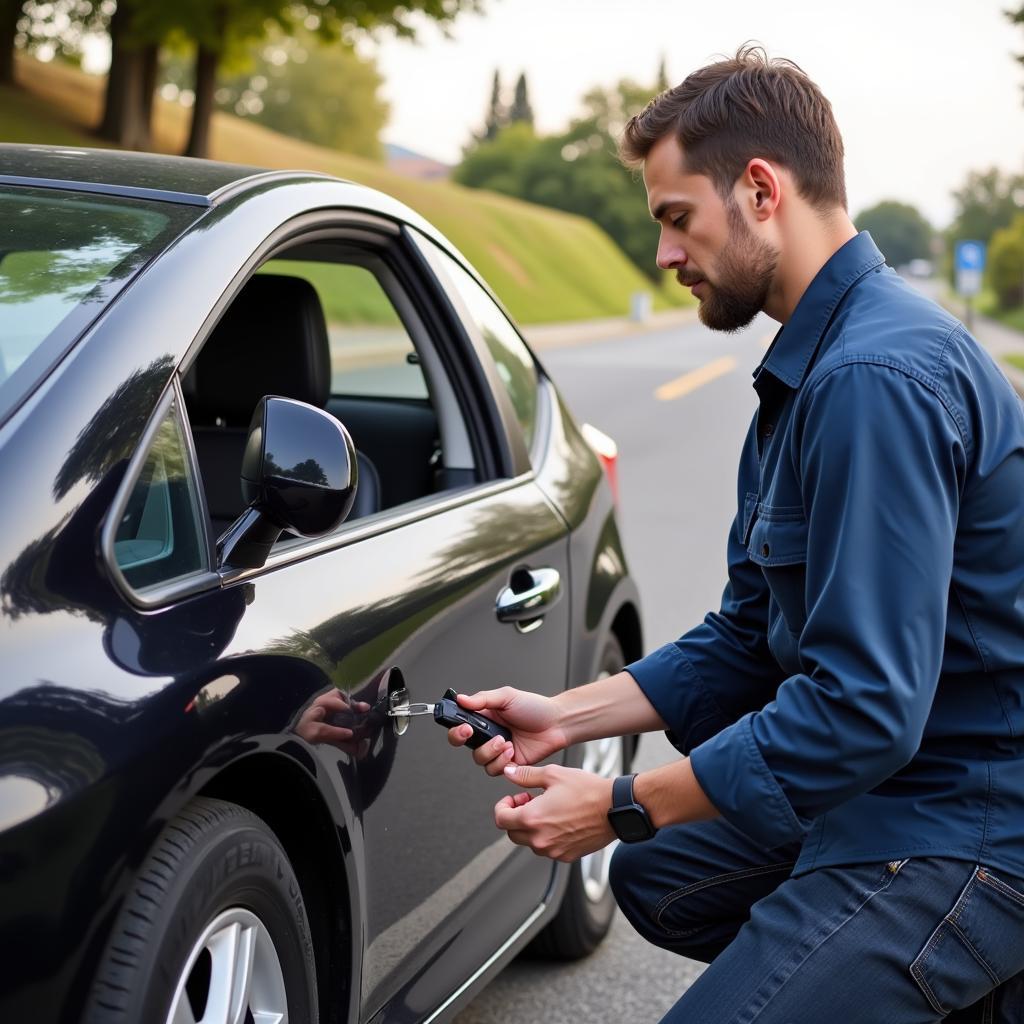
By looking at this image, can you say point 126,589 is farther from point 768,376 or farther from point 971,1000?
point 971,1000

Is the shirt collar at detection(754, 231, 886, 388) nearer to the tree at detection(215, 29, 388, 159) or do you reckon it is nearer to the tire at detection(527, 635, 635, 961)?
the tire at detection(527, 635, 635, 961)

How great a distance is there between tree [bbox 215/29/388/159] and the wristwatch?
332 feet

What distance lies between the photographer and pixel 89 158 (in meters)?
2.81

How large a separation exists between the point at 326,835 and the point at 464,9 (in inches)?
1278

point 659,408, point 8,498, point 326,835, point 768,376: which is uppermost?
point 768,376

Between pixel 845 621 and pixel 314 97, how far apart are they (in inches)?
4057

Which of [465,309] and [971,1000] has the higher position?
[465,309]

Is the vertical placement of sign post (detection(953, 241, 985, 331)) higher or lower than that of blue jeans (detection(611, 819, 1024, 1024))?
lower

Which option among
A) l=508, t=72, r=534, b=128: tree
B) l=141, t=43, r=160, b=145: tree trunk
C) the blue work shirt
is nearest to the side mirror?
the blue work shirt

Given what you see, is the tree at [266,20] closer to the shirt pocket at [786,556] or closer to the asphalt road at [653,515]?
the asphalt road at [653,515]

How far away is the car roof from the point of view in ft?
8.41

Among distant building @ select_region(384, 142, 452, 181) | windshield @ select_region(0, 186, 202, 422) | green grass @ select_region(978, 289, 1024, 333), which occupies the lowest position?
distant building @ select_region(384, 142, 452, 181)

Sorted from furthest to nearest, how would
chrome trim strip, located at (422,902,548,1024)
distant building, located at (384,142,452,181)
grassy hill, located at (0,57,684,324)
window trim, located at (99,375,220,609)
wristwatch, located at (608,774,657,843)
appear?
distant building, located at (384,142,452,181)
grassy hill, located at (0,57,684,324)
chrome trim strip, located at (422,902,548,1024)
wristwatch, located at (608,774,657,843)
window trim, located at (99,375,220,609)

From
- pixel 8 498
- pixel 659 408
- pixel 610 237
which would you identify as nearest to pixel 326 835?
pixel 8 498
